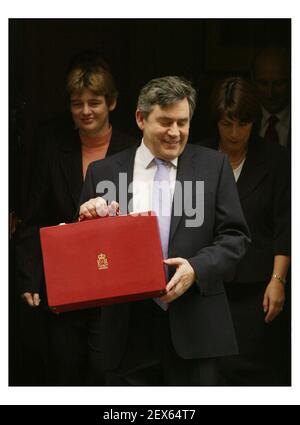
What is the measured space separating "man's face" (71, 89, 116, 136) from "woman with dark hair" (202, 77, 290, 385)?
2.23 ft

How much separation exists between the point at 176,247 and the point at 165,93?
942 millimetres

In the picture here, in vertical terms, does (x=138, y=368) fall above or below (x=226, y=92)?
below

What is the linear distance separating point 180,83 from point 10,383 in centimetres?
220

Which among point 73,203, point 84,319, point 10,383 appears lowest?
point 10,383

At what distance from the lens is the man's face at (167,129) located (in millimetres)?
4934

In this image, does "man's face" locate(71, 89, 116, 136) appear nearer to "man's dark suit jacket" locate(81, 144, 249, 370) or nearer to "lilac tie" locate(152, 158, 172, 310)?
"man's dark suit jacket" locate(81, 144, 249, 370)

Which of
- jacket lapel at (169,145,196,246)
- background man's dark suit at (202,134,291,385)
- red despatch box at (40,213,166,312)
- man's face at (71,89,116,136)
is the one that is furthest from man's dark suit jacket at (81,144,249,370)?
red despatch box at (40,213,166,312)

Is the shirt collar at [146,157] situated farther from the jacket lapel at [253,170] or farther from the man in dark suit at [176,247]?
the jacket lapel at [253,170]

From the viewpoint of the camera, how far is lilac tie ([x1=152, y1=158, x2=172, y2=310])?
16.3 ft

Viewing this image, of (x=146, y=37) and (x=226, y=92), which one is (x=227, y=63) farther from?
(x=146, y=37)

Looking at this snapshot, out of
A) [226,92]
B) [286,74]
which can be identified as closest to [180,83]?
[226,92]

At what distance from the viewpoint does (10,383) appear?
5.25m

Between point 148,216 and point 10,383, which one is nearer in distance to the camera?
point 148,216

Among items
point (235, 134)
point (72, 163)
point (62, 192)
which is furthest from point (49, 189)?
point (235, 134)
